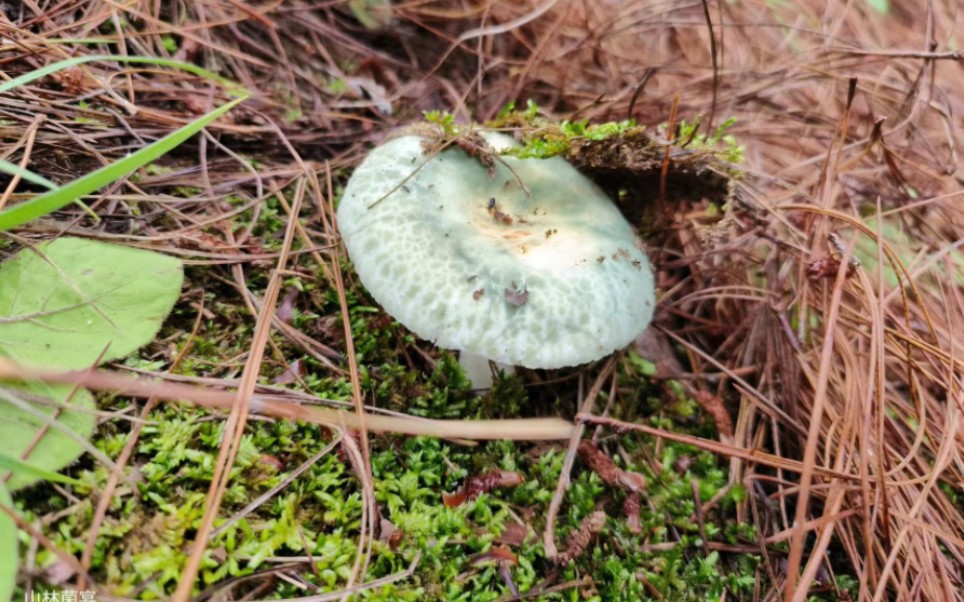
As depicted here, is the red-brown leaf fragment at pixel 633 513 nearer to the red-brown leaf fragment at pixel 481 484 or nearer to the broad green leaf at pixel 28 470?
the red-brown leaf fragment at pixel 481 484

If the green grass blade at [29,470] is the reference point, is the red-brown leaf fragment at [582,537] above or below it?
below

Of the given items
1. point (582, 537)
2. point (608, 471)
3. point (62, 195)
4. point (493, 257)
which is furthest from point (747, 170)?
point (62, 195)

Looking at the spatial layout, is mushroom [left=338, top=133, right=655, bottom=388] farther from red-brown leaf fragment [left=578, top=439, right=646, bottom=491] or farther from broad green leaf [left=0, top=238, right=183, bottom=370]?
broad green leaf [left=0, top=238, right=183, bottom=370]

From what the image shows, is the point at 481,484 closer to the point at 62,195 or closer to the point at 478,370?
the point at 478,370

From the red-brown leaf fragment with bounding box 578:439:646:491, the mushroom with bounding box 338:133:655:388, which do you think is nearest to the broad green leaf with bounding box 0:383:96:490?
the mushroom with bounding box 338:133:655:388

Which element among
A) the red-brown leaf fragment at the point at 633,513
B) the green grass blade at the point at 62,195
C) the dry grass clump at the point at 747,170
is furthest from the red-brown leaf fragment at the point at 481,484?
the green grass blade at the point at 62,195

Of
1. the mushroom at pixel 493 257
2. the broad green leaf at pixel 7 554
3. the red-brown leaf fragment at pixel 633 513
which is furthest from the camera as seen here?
the red-brown leaf fragment at pixel 633 513

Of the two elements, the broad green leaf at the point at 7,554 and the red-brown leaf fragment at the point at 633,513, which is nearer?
the broad green leaf at the point at 7,554
